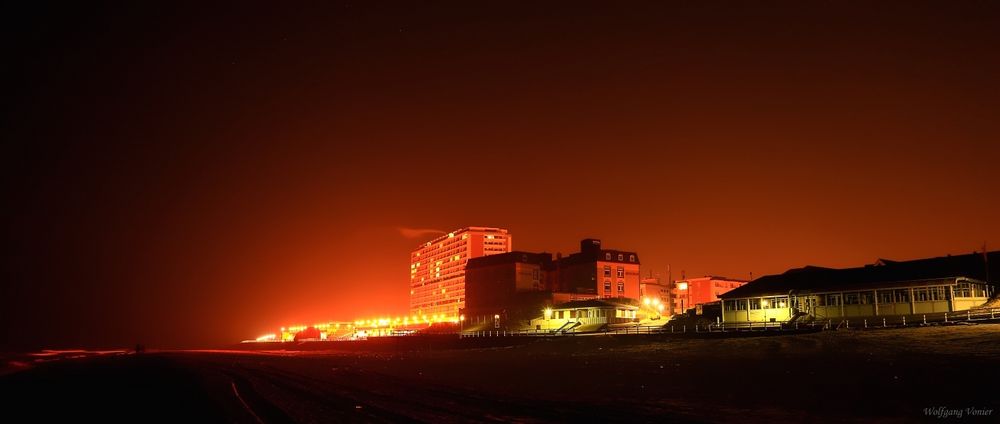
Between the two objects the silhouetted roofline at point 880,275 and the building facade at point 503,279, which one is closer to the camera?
the silhouetted roofline at point 880,275

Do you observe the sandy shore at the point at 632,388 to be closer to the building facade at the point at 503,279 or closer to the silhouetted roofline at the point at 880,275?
the silhouetted roofline at the point at 880,275

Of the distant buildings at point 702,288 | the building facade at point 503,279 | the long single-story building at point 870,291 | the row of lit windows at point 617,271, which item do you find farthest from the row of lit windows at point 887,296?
the building facade at point 503,279

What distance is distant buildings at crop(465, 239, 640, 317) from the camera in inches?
5507

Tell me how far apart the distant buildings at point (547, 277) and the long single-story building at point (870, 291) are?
63.5 m

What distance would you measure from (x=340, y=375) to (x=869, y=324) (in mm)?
41739

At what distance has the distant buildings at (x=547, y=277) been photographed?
459ft

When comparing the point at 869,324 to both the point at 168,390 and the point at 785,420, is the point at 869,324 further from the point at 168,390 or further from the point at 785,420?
the point at 168,390

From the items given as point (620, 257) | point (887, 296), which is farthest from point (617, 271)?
point (887, 296)

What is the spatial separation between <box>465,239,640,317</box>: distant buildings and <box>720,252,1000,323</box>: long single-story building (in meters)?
63.5

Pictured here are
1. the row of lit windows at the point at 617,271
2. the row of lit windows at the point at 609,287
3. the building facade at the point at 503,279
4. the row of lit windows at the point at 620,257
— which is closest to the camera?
the row of lit windows at the point at 609,287

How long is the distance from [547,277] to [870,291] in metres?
105

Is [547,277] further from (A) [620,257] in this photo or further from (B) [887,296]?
(B) [887,296]

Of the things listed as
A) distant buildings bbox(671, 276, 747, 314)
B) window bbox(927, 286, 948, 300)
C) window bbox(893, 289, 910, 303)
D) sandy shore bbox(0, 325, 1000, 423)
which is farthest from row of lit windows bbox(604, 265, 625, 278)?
sandy shore bbox(0, 325, 1000, 423)

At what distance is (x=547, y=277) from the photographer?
159 meters
